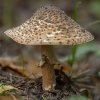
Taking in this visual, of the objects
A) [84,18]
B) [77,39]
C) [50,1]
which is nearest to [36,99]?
[77,39]

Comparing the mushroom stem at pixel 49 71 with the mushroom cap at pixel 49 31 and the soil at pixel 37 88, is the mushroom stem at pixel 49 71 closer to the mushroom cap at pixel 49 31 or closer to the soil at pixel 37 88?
the soil at pixel 37 88

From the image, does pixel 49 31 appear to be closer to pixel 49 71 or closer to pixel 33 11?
pixel 49 71

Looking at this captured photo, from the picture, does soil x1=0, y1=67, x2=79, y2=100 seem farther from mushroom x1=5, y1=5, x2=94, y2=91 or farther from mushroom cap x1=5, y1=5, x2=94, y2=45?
mushroom cap x1=5, y1=5, x2=94, y2=45

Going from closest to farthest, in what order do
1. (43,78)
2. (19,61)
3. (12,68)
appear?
(43,78), (12,68), (19,61)

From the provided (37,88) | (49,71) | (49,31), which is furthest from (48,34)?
(37,88)

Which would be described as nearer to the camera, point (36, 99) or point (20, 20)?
point (36, 99)

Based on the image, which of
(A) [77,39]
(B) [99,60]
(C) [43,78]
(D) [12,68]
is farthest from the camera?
(B) [99,60]

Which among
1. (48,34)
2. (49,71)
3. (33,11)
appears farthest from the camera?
(33,11)

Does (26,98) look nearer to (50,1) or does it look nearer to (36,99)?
(36,99)

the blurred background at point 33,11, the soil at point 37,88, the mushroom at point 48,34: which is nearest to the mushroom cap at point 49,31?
the mushroom at point 48,34
